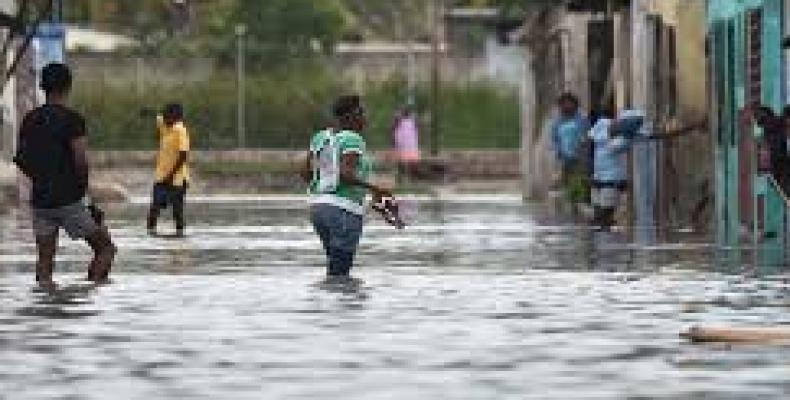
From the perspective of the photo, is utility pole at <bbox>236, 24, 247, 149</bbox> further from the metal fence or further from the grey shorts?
the grey shorts

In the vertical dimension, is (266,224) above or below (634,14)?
below

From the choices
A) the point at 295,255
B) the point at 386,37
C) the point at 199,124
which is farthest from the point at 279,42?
the point at 295,255

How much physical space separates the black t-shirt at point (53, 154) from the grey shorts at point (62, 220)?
6 cm

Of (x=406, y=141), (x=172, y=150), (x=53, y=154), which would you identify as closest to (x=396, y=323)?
(x=53, y=154)

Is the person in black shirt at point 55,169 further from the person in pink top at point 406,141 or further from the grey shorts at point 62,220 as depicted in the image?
the person in pink top at point 406,141

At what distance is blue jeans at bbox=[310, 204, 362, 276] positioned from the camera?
878 inches

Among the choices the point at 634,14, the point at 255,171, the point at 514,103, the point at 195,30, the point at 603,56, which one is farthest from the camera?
the point at 195,30

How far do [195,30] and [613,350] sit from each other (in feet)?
217

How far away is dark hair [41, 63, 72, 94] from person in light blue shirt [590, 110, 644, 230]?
551 inches

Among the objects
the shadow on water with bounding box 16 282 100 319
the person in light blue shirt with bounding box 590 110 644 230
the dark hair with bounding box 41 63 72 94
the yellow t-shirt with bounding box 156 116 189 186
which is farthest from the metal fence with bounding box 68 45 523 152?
the shadow on water with bounding box 16 282 100 319

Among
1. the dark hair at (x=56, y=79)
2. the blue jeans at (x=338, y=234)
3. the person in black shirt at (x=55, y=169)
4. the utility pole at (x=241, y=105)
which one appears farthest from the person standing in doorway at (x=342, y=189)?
the utility pole at (x=241, y=105)

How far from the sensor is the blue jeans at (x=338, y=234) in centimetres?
2230

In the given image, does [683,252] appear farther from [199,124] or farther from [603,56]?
[199,124]

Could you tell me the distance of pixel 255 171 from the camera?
58.6 metres
